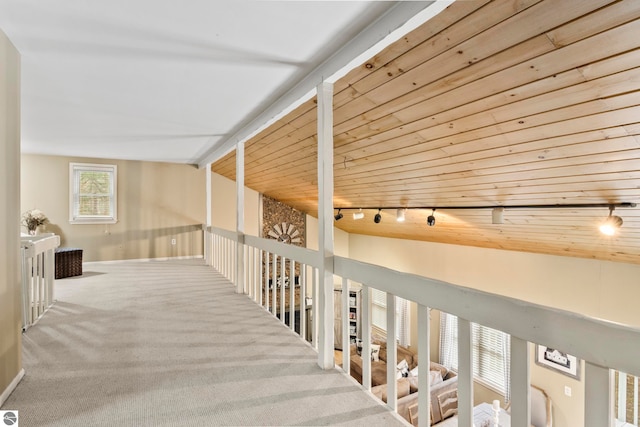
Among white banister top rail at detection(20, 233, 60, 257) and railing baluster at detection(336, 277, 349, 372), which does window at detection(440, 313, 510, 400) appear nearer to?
railing baluster at detection(336, 277, 349, 372)

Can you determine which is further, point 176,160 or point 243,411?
point 176,160

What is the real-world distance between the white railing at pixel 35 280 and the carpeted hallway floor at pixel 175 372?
11 centimetres

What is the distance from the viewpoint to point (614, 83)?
5.54 feet

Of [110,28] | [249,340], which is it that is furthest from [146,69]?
[249,340]

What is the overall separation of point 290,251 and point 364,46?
173 cm

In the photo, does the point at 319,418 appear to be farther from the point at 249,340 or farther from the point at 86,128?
the point at 86,128

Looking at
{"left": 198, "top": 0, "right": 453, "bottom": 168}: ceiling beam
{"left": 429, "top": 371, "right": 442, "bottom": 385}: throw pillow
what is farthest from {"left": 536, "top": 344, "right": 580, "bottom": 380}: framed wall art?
{"left": 198, "top": 0, "right": 453, "bottom": 168}: ceiling beam

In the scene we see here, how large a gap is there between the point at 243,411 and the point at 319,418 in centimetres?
40

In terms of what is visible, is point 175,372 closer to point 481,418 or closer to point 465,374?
point 465,374

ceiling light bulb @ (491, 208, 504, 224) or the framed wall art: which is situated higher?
ceiling light bulb @ (491, 208, 504, 224)

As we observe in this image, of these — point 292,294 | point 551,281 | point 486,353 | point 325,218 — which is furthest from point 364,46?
point 486,353

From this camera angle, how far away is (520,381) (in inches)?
49.9

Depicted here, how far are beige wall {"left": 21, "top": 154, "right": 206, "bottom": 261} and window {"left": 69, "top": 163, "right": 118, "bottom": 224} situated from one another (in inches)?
3.3

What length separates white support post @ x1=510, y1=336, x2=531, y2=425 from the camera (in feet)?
4.10
